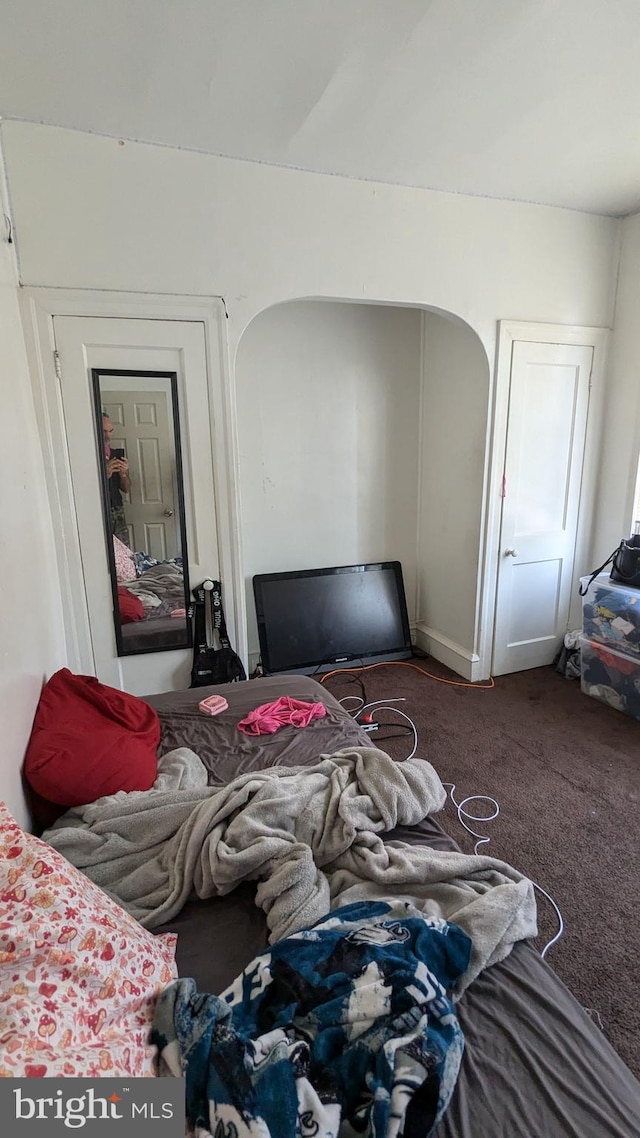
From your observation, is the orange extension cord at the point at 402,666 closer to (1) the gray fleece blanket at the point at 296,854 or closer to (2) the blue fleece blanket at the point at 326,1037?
(1) the gray fleece blanket at the point at 296,854

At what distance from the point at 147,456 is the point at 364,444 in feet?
A: 4.99

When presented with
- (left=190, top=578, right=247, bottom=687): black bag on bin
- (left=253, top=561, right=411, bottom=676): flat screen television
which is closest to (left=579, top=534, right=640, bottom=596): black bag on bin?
(left=253, top=561, right=411, bottom=676): flat screen television

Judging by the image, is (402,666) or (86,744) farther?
(402,666)

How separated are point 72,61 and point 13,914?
2.31 metres

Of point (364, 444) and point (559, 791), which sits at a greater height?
point (364, 444)

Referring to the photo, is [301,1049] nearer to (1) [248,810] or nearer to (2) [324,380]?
(1) [248,810]

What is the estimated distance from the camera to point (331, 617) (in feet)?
11.1

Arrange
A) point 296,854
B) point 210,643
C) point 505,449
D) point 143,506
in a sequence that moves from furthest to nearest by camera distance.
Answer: point 505,449
point 210,643
point 143,506
point 296,854

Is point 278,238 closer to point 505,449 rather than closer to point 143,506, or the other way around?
point 143,506

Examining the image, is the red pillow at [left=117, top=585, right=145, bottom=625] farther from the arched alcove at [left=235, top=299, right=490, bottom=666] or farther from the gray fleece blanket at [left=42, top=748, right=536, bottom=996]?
the gray fleece blanket at [left=42, top=748, right=536, bottom=996]

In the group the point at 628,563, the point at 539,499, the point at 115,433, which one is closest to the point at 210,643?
the point at 115,433

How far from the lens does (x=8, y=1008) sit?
0.73 metres

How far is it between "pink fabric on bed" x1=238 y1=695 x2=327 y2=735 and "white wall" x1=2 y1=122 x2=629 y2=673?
1.46 m

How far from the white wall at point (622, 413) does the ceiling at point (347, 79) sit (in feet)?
2.03
